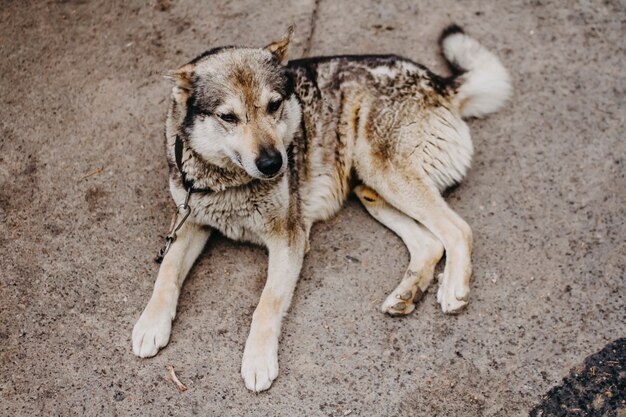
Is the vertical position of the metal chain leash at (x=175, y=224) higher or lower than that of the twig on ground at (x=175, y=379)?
higher

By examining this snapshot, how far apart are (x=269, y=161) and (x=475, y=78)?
6.17 ft

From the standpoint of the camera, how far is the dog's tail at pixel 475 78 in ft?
14.1

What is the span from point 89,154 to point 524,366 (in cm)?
306

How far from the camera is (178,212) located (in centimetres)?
371

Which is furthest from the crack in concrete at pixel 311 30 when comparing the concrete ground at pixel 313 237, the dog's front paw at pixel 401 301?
the dog's front paw at pixel 401 301

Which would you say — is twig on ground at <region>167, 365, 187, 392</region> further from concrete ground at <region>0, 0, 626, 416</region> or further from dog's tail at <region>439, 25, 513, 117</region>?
dog's tail at <region>439, 25, 513, 117</region>

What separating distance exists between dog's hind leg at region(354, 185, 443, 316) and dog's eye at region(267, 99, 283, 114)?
0.98 m

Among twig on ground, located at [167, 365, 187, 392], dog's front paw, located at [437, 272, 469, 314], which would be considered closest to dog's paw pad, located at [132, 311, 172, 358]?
twig on ground, located at [167, 365, 187, 392]

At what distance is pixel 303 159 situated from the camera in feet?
12.9

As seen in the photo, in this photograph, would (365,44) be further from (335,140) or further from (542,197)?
(542,197)

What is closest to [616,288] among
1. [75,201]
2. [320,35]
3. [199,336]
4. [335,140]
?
[335,140]

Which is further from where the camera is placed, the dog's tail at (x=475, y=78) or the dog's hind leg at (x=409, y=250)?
the dog's tail at (x=475, y=78)

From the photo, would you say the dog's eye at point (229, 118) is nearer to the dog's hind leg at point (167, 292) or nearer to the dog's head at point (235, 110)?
the dog's head at point (235, 110)

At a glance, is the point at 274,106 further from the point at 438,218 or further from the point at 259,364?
the point at 259,364
